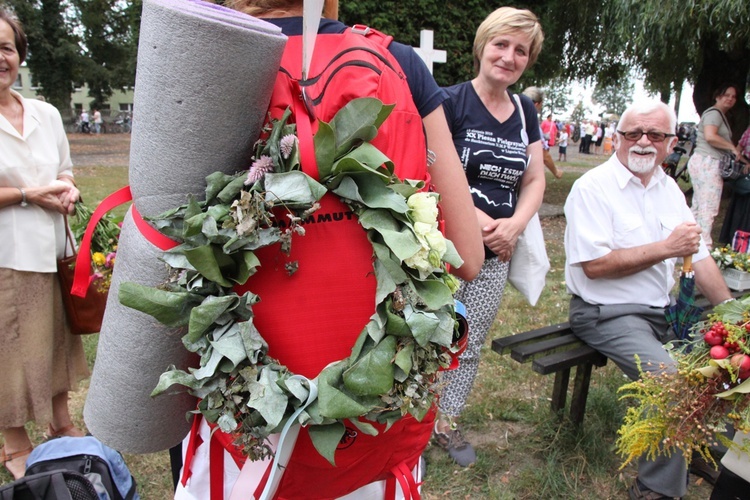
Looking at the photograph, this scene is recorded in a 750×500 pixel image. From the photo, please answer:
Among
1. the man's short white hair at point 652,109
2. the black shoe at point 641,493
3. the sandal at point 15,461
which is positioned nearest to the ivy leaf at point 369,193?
the black shoe at point 641,493

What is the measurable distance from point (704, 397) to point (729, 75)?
1103cm

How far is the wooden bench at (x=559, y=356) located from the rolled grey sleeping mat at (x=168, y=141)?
198 centimetres

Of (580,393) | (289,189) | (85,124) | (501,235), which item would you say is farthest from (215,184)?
(85,124)

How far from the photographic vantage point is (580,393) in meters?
3.04

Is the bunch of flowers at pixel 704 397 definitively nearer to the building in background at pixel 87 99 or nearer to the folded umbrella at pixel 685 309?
the folded umbrella at pixel 685 309

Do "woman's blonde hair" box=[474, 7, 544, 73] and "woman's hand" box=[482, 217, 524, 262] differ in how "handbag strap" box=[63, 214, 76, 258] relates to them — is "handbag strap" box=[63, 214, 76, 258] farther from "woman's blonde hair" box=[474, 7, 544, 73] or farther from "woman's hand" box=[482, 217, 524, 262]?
"woman's blonde hair" box=[474, 7, 544, 73]

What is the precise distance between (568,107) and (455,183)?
72990mm

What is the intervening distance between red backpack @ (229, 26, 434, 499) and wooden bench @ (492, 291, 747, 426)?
1699mm

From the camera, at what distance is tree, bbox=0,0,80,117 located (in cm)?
2822

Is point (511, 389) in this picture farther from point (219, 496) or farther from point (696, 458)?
point (219, 496)

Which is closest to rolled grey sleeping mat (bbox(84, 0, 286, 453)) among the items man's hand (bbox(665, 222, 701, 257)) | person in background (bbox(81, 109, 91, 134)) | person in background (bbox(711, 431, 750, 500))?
person in background (bbox(711, 431, 750, 500))

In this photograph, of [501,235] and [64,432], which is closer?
[501,235]

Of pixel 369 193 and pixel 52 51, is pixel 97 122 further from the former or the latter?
pixel 369 193

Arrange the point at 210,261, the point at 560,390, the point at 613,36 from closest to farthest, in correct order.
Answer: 1. the point at 210,261
2. the point at 560,390
3. the point at 613,36
